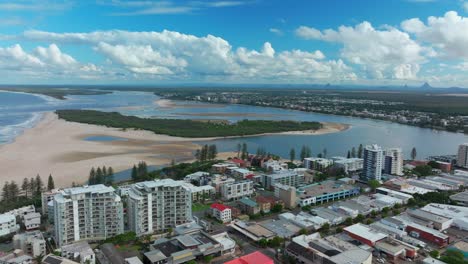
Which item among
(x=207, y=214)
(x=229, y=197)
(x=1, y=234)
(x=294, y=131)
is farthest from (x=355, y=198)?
(x=294, y=131)

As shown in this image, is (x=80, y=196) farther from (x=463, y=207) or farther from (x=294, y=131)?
(x=294, y=131)

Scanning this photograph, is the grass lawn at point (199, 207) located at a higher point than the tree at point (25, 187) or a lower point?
lower

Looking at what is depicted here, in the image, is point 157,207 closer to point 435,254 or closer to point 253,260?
point 253,260

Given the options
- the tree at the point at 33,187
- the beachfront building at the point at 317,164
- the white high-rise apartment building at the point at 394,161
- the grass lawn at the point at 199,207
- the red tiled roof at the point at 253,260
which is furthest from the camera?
the beachfront building at the point at 317,164

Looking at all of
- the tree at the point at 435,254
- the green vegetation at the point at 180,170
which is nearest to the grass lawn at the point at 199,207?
the green vegetation at the point at 180,170

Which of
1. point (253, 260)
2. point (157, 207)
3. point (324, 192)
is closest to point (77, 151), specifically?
point (157, 207)

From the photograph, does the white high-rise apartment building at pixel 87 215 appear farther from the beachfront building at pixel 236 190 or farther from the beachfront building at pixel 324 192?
the beachfront building at pixel 324 192
